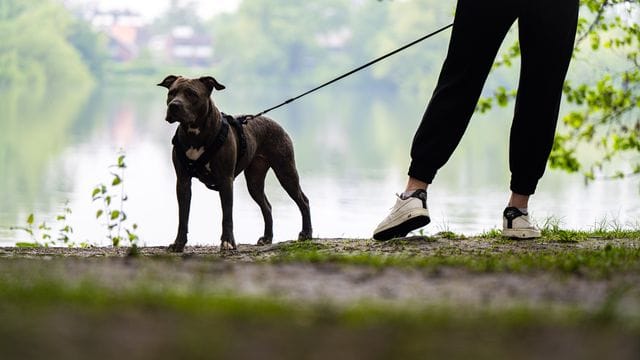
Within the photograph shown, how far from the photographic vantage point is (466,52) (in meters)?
5.75

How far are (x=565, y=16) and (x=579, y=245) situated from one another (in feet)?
4.64

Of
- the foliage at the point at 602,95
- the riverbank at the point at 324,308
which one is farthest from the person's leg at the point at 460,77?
the foliage at the point at 602,95

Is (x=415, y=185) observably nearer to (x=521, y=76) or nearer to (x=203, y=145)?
(x=521, y=76)

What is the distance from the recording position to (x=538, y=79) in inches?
227

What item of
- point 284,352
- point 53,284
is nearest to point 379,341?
point 284,352

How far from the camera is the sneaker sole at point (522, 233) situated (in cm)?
634

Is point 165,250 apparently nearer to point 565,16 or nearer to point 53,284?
point 565,16

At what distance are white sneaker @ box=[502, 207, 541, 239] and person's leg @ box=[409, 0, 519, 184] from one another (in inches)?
25.0

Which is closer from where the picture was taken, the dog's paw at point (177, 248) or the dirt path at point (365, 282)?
the dirt path at point (365, 282)

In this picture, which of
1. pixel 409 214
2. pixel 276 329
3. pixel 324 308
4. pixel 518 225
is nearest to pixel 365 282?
pixel 324 308

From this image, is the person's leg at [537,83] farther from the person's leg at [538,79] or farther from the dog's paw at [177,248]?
the dog's paw at [177,248]

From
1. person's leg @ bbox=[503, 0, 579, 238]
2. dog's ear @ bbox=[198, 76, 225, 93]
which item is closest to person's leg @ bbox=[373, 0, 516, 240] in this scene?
person's leg @ bbox=[503, 0, 579, 238]

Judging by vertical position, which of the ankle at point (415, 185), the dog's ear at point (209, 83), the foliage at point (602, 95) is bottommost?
the ankle at point (415, 185)

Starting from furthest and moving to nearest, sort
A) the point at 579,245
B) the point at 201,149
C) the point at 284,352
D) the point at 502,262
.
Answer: the point at 201,149, the point at 579,245, the point at 502,262, the point at 284,352
